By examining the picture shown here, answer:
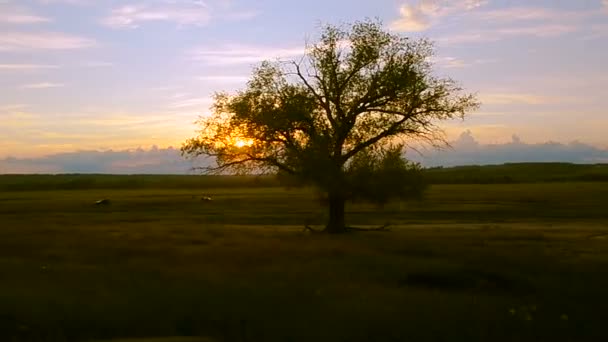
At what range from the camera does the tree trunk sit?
165 ft

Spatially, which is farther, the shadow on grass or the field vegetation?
the shadow on grass

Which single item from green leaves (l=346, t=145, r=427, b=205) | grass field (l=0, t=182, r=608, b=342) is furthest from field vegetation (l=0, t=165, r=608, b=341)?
green leaves (l=346, t=145, r=427, b=205)

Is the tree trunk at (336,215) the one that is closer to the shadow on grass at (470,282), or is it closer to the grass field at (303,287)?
the grass field at (303,287)

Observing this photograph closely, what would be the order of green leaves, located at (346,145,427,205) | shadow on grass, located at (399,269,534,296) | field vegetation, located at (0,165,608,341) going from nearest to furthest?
1. field vegetation, located at (0,165,608,341)
2. shadow on grass, located at (399,269,534,296)
3. green leaves, located at (346,145,427,205)

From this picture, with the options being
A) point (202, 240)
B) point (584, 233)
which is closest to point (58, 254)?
point (202, 240)

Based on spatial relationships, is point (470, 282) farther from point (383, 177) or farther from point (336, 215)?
point (336, 215)

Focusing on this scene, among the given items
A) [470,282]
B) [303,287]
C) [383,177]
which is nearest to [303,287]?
[303,287]

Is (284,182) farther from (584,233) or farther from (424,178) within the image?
(584,233)

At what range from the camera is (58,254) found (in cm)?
3300

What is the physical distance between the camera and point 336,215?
51062 millimetres

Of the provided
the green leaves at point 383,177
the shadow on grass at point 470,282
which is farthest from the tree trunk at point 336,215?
the shadow on grass at point 470,282

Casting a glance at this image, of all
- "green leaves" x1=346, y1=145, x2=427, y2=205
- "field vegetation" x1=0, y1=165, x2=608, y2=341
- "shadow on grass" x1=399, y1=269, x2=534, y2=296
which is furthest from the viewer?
→ "green leaves" x1=346, y1=145, x2=427, y2=205

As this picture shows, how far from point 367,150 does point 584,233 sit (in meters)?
13.6

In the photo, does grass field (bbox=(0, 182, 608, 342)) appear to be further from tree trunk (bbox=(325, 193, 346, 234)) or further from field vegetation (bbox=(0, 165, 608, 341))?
tree trunk (bbox=(325, 193, 346, 234))
